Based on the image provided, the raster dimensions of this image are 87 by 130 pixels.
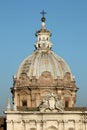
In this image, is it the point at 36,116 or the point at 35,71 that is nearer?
the point at 36,116

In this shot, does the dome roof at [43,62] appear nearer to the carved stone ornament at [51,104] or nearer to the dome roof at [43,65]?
the dome roof at [43,65]

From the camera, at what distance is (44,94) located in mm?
91688

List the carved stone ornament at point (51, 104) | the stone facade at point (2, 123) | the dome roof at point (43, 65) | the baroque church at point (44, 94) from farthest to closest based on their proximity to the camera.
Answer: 1. the dome roof at point (43, 65)
2. the stone facade at point (2, 123)
3. the baroque church at point (44, 94)
4. the carved stone ornament at point (51, 104)

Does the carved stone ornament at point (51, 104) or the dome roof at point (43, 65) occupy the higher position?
the dome roof at point (43, 65)


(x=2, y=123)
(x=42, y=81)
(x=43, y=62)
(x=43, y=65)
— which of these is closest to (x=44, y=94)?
(x=42, y=81)

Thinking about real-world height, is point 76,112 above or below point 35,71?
below

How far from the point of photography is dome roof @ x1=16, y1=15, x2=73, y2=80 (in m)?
92.7

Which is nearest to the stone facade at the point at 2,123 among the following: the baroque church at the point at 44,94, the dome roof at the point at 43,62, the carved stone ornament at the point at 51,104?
the baroque church at the point at 44,94

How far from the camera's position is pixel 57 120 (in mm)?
86500

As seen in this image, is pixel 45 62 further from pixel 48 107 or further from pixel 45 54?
pixel 48 107

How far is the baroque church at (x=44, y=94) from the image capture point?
86.2 meters

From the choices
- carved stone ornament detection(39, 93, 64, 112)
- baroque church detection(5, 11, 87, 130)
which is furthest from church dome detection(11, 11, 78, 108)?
carved stone ornament detection(39, 93, 64, 112)

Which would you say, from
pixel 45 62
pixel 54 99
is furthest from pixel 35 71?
pixel 54 99

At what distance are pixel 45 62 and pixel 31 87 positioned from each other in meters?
4.52
